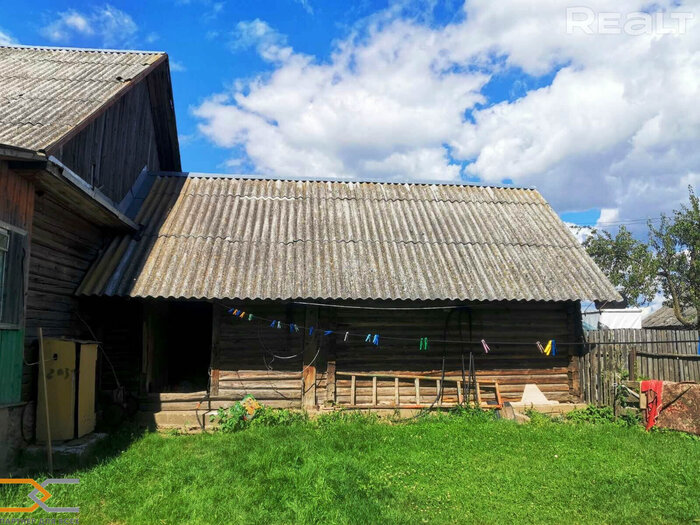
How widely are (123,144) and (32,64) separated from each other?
253 centimetres

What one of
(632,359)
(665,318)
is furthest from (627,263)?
(632,359)

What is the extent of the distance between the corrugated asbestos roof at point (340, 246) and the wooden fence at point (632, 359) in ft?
3.18

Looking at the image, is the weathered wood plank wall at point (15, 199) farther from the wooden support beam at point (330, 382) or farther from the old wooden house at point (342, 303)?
the wooden support beam at point (330, 382)

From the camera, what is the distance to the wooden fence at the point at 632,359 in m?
8.77

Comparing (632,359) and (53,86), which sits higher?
(53,86)

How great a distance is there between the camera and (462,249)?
10.6 metres

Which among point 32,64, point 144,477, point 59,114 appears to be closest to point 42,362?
point 144,477

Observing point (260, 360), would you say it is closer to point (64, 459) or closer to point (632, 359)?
point (64, 459)

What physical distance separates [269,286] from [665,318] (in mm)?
37050

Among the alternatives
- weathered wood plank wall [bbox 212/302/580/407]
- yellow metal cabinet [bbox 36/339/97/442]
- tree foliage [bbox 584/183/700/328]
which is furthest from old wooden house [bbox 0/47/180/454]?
tree foliage [bbox 584/183/700/328]

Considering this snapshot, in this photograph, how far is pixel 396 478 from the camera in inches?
235

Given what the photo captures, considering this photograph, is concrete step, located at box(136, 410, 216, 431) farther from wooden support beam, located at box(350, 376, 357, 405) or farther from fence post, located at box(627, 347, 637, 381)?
fence post, located at box(627, 347, 637, 381)

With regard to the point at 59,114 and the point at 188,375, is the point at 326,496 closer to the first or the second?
the point at 59,114

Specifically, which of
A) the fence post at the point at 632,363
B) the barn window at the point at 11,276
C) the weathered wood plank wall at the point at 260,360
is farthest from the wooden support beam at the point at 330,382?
the fence post at the point at 632,363
